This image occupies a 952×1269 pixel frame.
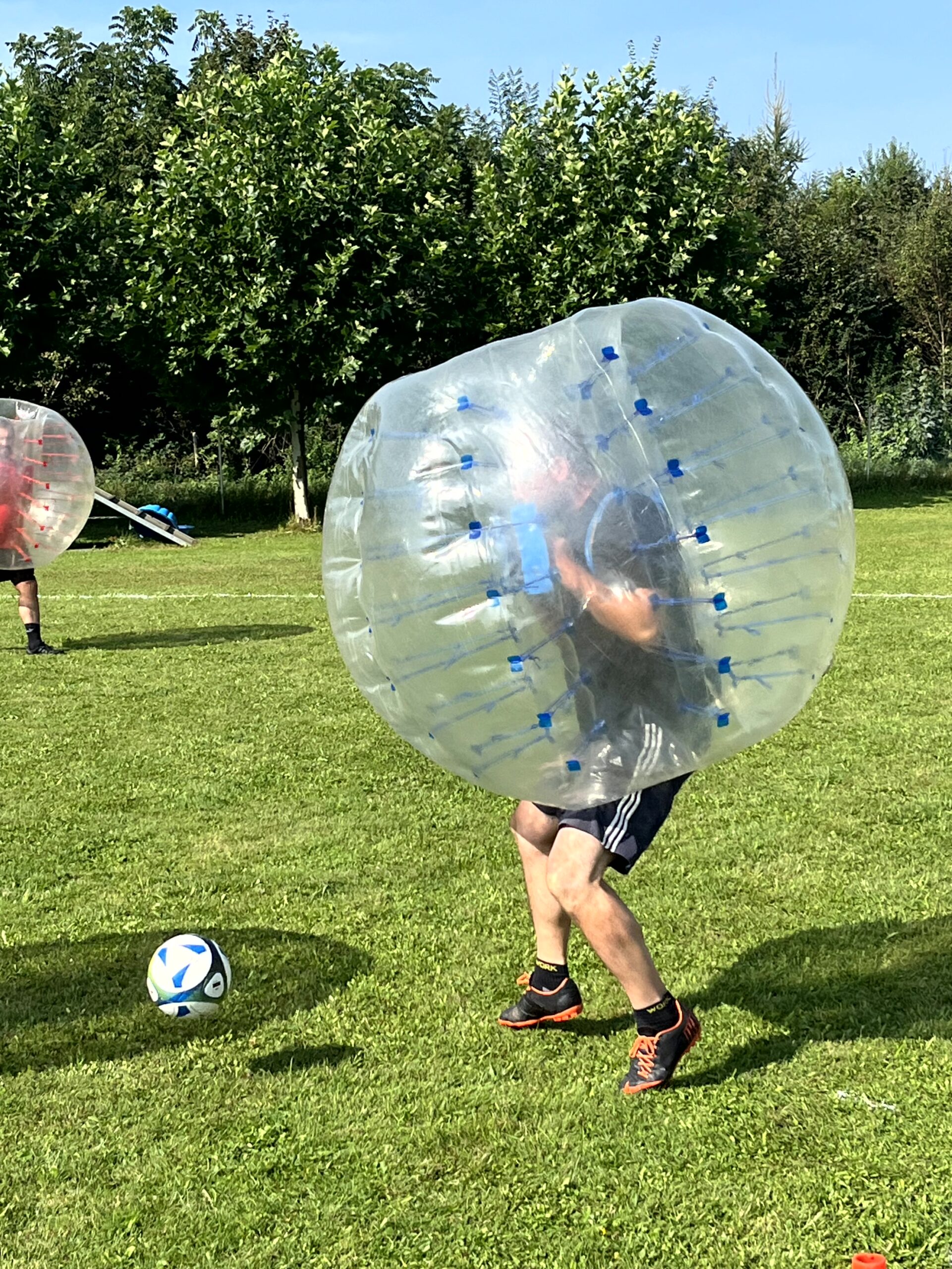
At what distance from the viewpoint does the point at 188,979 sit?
4.36 metres

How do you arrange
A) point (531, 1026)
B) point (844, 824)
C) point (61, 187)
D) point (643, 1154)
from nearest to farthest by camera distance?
point (643, 1154) → point (531, 1026) → point (844, 824) → point (61, 187)

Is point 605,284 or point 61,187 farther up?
point 61,187

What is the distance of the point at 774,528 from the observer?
3.53 meters

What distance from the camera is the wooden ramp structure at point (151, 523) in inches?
1070

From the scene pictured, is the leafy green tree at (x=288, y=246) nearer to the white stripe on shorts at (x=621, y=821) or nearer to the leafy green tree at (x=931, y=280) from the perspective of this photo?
the leafy green tree at (x=931, y=280)

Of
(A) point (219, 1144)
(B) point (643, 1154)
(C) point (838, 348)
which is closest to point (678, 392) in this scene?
(B) point (643, 1154)

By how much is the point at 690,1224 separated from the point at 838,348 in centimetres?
4250

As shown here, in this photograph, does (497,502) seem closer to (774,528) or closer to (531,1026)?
(774,528)

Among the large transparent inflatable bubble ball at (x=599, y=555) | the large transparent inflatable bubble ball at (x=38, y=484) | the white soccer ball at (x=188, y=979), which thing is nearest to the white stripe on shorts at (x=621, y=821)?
the large transparent inflatable bubble ball at (x=599, y=555)

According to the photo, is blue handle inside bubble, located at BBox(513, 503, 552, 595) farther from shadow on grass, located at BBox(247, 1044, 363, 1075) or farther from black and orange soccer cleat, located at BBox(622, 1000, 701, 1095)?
shadow on grass, located at BBox(247, 1044, 363, 1075)

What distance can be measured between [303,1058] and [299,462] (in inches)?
1031

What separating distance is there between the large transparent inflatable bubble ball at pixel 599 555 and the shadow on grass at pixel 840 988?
4.15 ft

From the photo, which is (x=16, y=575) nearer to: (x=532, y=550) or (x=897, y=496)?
(x=532, y=550)

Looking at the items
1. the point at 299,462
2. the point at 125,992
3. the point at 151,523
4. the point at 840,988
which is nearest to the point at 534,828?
the point at 840,988
